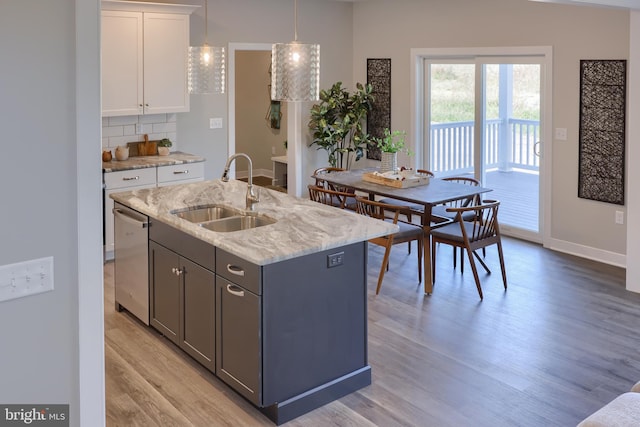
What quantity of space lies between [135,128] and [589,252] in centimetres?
470

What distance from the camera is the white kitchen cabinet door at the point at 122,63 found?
6.42 m

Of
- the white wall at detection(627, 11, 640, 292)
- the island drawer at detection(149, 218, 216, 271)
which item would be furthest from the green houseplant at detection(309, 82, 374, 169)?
the island drawer at detection(149, 218, 216, 271)

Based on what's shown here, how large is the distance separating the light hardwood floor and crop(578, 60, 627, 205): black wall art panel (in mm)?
882

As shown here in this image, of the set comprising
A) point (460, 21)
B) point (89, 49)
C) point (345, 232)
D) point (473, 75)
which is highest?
point (460, 21)

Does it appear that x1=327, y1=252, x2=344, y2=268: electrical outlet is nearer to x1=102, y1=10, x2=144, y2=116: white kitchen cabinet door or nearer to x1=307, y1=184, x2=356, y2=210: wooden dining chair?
x1=307, y1=184, x2=356, y2=210: wooden dining chair

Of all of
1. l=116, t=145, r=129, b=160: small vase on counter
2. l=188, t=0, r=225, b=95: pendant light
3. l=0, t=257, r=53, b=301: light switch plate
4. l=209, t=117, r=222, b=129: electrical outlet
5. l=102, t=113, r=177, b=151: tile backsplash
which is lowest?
l=0, t=257, r=53, b=301: light switch plate

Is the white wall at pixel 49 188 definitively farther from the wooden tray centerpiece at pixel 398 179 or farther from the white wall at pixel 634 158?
the white wall at pixel 634 158

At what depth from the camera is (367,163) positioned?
916 centimetres

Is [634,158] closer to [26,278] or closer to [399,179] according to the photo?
[399,179]

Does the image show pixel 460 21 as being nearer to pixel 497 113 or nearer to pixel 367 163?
pixel 497 113

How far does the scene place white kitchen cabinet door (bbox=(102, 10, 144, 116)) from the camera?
6.42 m

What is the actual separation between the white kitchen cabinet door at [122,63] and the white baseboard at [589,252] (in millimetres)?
4412

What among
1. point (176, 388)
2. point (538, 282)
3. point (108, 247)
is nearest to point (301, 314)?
point (176, 388)

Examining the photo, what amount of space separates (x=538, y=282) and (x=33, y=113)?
4767 millimetres
